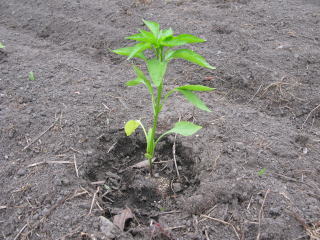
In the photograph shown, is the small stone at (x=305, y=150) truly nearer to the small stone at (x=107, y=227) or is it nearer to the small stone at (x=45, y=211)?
the small stone at (x=107, y=227)

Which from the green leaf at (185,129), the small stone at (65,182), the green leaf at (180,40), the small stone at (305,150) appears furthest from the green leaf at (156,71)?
the small stone at (305,150)

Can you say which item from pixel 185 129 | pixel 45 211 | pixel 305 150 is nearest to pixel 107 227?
pixel 45 211

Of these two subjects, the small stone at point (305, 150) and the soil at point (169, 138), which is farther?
the small stone at point (305, 150)

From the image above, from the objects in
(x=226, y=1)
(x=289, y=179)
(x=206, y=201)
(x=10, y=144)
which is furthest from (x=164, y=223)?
(x=226, y=1)

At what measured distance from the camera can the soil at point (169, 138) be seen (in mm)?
1703

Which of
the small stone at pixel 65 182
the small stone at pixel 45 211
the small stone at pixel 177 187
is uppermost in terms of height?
the small stone at pixel 65 182

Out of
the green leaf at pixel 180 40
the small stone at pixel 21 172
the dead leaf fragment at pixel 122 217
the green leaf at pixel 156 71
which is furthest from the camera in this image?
the small stone at pixel 21 172

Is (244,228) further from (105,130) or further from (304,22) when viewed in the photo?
(304,22)

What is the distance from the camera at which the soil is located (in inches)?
67.1

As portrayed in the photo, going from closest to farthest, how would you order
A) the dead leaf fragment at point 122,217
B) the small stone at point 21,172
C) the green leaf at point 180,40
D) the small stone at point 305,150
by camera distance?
1. the green leaf at point 180,40
2. the dead leaf fragment at point 122,217
3. the small stone at point 21,172
4. the small stone at point 305,150

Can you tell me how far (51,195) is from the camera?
1.82 metres

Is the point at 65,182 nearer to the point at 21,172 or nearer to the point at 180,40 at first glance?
the point at 21,172

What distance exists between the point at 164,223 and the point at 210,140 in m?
0.76

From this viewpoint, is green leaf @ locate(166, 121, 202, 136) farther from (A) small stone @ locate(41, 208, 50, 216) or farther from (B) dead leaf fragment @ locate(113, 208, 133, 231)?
(A) small stone @ locate(41, 208, 50, 216)
